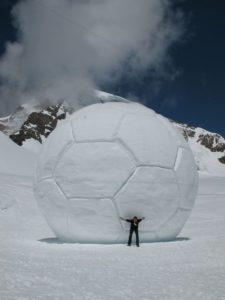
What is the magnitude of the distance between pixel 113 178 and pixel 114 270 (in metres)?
2.71

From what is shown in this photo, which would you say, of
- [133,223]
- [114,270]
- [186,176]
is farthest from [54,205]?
[114,270]

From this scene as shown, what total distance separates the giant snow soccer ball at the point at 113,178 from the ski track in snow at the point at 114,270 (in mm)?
373

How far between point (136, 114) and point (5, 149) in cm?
3440

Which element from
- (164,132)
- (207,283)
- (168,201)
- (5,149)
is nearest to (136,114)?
(164,132)

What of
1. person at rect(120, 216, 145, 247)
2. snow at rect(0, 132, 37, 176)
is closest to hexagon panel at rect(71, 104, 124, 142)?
person at rect(120, 216, 145, 247)

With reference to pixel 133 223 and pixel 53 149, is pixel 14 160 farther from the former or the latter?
pixel 133 223

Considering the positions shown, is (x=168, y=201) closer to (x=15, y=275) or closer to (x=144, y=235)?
(x=144, y=235)

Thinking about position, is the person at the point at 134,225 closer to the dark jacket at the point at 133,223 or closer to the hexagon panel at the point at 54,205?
the dark jacket at the point at 133,223

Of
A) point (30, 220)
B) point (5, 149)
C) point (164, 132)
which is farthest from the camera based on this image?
point (5, 149)

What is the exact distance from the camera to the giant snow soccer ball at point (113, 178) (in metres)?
8.44

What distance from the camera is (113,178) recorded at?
27.5ft

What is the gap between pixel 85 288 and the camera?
184 inches

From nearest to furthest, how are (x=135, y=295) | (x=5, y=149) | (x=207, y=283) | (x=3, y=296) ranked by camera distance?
(x=3, y=296) → (x=135, y=295) → (x=207, y=283) → (x=5, y=149)

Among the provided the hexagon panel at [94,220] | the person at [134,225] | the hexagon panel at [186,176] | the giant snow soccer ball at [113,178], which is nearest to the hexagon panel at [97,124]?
the giant snow soccer ball at [113,178]
